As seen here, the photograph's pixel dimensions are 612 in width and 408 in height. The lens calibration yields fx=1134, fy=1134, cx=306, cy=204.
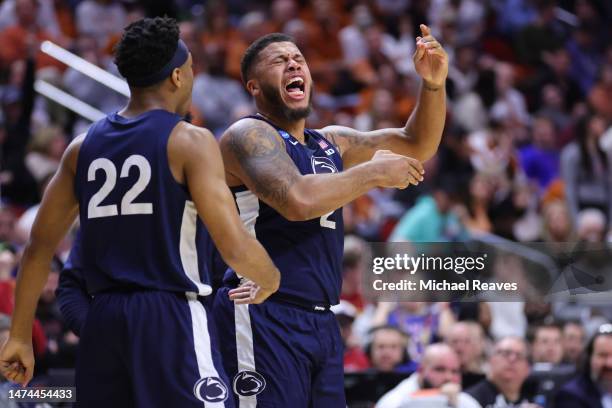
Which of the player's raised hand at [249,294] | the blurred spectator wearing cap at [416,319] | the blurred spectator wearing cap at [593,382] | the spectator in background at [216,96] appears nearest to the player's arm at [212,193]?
the player's raised hand at [249,294]

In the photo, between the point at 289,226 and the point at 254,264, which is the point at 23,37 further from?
the point at 254,264

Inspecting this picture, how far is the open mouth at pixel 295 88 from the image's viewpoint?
18.3 feet

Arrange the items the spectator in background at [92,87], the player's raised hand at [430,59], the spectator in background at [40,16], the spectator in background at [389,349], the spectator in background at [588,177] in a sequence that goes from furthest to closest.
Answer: the spectator in background at [40,16], the spectator in background at [588,177], the spectator in background at [92,87], the spectator in background at [389,349], the player's raised hand at [430,59]

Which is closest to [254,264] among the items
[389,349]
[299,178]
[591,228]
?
[299,178]

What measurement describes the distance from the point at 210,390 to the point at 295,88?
6.15 feet

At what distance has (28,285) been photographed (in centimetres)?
466

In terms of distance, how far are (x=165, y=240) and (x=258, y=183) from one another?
36.1 inches

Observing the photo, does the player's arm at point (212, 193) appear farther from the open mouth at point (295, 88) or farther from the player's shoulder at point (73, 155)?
the open mouth at point (295, 88)

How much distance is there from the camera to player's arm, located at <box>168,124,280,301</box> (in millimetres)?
4352

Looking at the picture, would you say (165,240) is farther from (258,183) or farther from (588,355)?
(588,355)

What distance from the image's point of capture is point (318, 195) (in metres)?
5.06

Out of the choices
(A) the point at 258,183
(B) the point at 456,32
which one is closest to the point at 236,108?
(B) the point at 456,32

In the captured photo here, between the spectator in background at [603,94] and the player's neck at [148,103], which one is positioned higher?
the spectator in background at [603,94]

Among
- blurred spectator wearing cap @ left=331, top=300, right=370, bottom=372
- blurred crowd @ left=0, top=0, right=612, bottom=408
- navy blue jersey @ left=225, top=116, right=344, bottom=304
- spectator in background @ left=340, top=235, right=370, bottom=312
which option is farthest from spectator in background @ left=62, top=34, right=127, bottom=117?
navy blue jersey @ left=225, top=116, right=344, bottom=304
